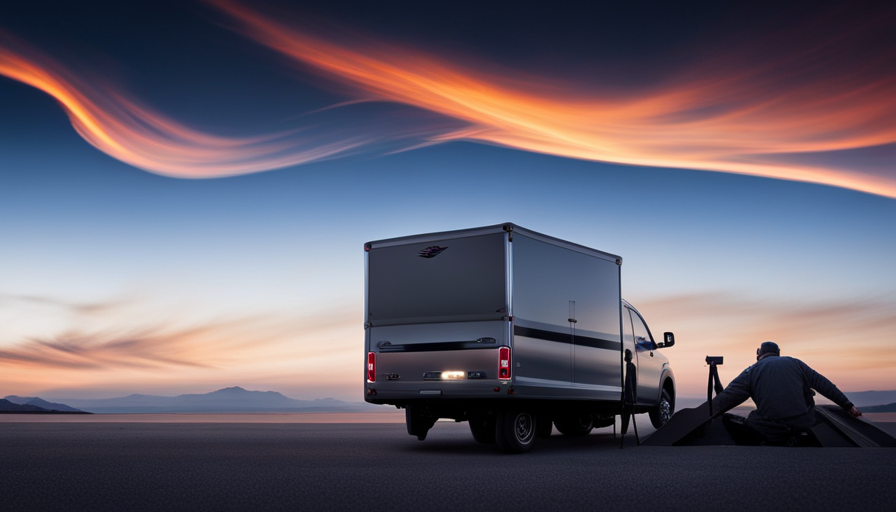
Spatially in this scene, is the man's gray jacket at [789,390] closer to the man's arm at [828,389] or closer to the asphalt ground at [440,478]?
the man's arm at [828,389]

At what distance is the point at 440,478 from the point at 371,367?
4.57 meters

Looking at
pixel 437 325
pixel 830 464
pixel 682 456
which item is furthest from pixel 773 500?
pixel 437 325

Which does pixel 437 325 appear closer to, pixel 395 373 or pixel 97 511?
pixel 395 373

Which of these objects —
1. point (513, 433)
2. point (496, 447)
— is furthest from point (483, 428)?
point (513, 433)

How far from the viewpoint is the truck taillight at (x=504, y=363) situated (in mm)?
11828

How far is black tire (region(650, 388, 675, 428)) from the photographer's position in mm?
16469

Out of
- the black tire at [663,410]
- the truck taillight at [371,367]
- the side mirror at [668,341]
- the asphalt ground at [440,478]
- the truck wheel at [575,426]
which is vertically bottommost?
the asphalt ground at [440,478]

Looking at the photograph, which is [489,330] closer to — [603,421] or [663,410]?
[603,421]

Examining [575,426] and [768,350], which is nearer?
[768,350]

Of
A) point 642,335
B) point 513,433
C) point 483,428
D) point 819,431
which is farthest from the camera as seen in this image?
point 642,335

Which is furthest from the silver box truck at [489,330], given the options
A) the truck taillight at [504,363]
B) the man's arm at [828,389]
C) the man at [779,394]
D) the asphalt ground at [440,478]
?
the man's arm at [828,389]

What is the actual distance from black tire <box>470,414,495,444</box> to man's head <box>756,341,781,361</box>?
4241 mm

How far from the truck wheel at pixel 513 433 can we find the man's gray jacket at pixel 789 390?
346cm

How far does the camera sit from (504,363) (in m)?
11.8
